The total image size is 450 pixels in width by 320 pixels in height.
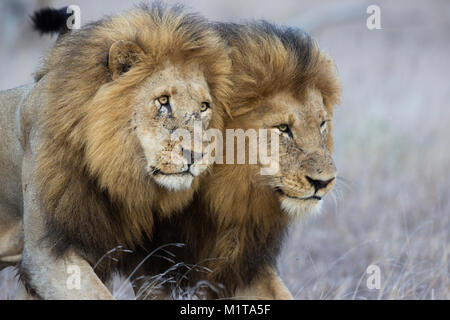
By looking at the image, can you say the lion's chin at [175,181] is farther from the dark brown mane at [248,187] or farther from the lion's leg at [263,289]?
the lion's leg at [263,289]

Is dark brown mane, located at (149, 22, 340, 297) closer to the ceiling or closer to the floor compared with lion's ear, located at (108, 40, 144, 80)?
closer to the floor

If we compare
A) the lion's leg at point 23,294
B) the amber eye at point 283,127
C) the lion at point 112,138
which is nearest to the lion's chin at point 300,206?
the amber eye at point 283,127

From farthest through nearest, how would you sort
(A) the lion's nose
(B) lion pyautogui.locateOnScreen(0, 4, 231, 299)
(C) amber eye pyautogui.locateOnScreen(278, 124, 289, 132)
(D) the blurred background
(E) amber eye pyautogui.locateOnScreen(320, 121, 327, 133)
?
1. (D) the blurred background
2. (E) amber eye pyautogui.locateOnScreen(320, 121, 327, 133)
3. (C) amber eye pyautogui.locateOnScreen(278, 124, 289, 132)
4. (B) lion pyautogui.locateOnScreen(0, 4, 231, 299)
5. (A) the lion's nose

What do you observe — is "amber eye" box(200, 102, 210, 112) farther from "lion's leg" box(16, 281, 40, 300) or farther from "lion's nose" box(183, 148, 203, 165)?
"lion's leg" box(16, 281, 40, 300)

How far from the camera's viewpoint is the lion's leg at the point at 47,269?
406cm

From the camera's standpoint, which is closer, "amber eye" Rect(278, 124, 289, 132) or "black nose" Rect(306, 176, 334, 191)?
"black nose" Rect(306, 176, 334, 191)

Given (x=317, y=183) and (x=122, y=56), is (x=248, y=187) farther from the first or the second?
(x=122, y=56)

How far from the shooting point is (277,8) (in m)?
15.9

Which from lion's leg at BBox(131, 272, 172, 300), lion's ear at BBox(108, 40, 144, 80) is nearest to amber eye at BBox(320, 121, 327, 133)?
lion's ear at BBox(108, 40, 144, 80)

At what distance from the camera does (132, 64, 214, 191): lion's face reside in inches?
→ 154

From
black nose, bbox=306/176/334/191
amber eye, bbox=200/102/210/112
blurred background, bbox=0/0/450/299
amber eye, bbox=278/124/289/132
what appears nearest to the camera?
amber eye, bbox=200/102/210/112

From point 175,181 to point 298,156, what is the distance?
0.80m

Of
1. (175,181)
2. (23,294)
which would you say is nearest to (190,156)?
(175,181)

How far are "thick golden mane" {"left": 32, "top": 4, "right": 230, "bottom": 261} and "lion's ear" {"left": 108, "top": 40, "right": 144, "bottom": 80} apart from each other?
38 millimetres
